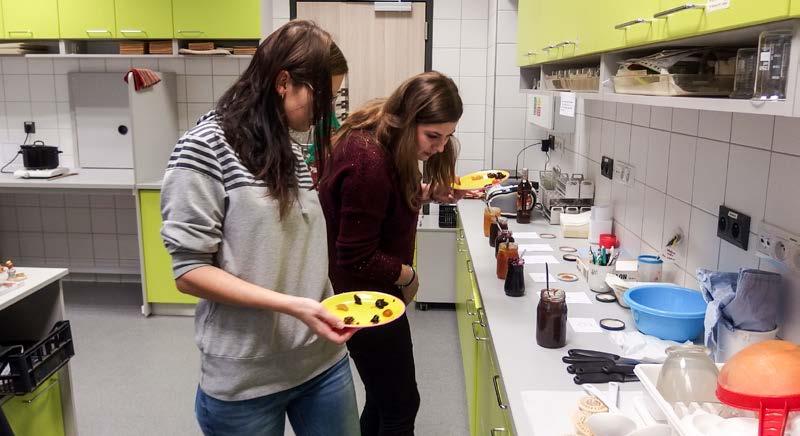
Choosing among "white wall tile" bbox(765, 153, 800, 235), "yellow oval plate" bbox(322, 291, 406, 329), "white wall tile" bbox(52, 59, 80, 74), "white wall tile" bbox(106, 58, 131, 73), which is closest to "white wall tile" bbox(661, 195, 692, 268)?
"white wall tile" bbox(765, 153, 800, 235)

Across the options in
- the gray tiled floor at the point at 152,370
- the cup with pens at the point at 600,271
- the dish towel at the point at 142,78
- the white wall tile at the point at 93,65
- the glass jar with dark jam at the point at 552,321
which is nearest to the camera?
the glass jar with dark jam at the point at 552,321

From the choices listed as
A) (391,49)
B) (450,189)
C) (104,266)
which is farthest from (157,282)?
(450,189)

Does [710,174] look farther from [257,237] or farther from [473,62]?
[473,62]

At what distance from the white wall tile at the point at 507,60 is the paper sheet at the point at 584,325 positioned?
2460 millimetres

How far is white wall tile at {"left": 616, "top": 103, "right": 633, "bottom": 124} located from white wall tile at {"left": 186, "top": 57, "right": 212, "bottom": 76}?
2896 millimetres

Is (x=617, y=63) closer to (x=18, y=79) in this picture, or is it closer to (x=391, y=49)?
(x=391, y=49)

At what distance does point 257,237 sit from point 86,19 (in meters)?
3.50

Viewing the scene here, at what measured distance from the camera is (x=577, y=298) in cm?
199

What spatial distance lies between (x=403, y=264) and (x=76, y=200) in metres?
3.69

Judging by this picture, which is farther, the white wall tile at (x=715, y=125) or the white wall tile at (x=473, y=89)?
the white wall tile at (x=473, y=89)

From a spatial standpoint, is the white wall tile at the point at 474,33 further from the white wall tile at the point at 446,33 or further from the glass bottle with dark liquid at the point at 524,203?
the glass bottle with dark liquid at the point at 524,203

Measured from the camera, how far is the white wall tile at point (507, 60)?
3.94 m

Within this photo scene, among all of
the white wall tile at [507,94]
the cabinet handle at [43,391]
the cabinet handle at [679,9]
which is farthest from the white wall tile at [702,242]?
the white wall tile at [507,94]

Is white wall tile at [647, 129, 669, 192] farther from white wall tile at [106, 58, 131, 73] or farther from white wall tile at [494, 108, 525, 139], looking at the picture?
white wall tile at [106, 58, 131, 73]
